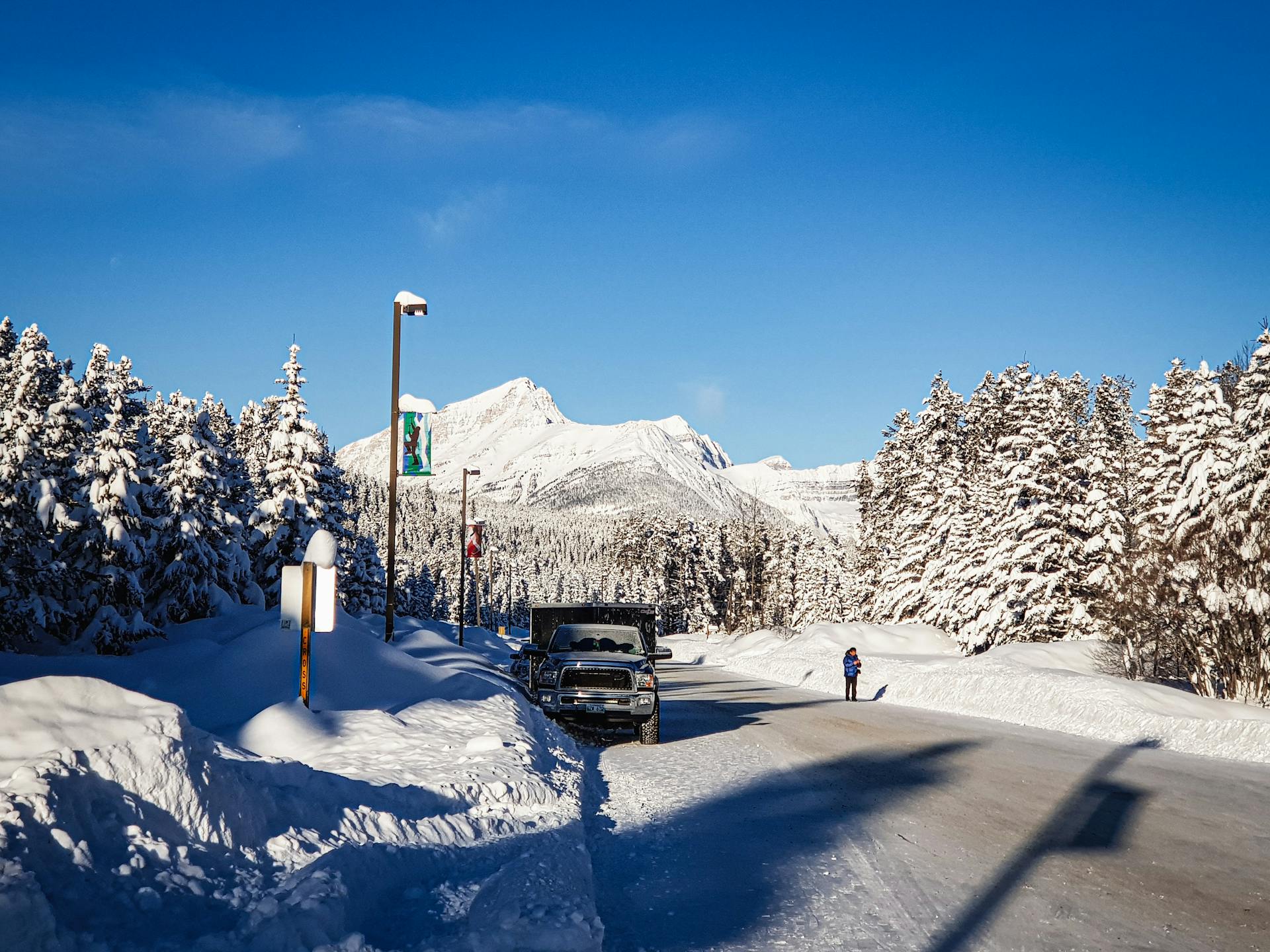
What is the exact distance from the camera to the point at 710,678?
36562 mm

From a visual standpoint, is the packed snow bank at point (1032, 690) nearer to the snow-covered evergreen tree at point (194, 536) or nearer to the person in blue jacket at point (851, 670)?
the person in blue jacket at point (851, 670)

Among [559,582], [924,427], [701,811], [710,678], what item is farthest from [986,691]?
[559,582]

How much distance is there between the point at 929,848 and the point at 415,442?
12409mm

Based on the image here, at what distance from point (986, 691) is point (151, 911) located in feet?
65.6

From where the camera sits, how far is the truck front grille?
47.3 feet

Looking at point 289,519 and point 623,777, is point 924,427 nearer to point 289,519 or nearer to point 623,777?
point 289,519

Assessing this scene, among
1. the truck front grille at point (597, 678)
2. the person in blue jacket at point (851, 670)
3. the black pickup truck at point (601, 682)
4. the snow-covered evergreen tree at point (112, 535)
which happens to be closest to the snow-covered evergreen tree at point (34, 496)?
the snow-covered evergreen tree at point (112, 535)

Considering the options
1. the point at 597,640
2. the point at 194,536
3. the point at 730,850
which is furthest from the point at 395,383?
the point at 194,536

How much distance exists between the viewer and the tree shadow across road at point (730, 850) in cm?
554

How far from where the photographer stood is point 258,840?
5719 millimetres

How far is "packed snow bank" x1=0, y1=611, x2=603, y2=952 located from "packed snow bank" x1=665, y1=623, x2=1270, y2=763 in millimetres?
10629

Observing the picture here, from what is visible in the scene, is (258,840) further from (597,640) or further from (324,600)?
(597,640)

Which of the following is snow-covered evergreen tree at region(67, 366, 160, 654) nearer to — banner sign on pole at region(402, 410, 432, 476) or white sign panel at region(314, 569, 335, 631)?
banner sign on pole at region(402, 410, 432, 476)

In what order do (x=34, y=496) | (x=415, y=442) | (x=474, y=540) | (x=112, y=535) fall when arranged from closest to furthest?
(x=415, y=442) → (x=34, y=496) → (x=112, y=535) → (x=474, y=540)
